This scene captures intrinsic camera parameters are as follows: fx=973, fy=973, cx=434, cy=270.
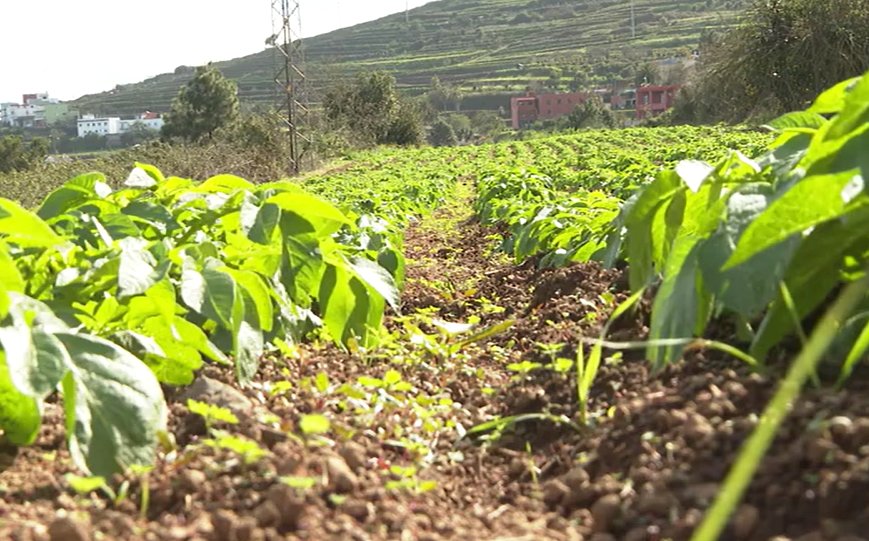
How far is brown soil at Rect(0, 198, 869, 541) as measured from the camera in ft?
4.64

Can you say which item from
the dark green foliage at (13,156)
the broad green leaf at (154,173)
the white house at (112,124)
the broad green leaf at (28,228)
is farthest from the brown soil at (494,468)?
the white house at (112,124)

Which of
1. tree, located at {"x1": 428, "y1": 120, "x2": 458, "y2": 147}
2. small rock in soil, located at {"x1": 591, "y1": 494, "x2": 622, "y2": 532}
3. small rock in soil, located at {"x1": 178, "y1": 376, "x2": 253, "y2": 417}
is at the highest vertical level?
small rock in soil, located at {"x1": 178, "y1": 376, "x2": 253, "y2": 417}

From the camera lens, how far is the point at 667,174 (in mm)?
2365

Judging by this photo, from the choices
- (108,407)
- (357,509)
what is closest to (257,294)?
(108,407)

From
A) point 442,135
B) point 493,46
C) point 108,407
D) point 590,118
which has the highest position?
point 493,46

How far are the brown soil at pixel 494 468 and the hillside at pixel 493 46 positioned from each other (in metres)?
96.7

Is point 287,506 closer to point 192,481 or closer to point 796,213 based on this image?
point 192,481

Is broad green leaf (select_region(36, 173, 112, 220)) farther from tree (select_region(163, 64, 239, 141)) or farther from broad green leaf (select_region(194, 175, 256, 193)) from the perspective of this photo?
tree (select_region(163, 64, 239, 141))

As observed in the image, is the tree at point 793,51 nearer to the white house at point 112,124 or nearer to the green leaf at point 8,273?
the green leaf at point 8,273

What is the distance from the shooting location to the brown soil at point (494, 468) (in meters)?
1.41

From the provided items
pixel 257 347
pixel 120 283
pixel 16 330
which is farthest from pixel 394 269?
pixel 16 330

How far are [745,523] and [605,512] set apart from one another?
0.25 metres

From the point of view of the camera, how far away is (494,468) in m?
2.09

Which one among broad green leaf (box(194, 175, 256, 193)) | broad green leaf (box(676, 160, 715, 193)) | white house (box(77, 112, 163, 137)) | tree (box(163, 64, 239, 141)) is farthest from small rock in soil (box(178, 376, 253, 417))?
white house (box(77, 112, 163, 137))
